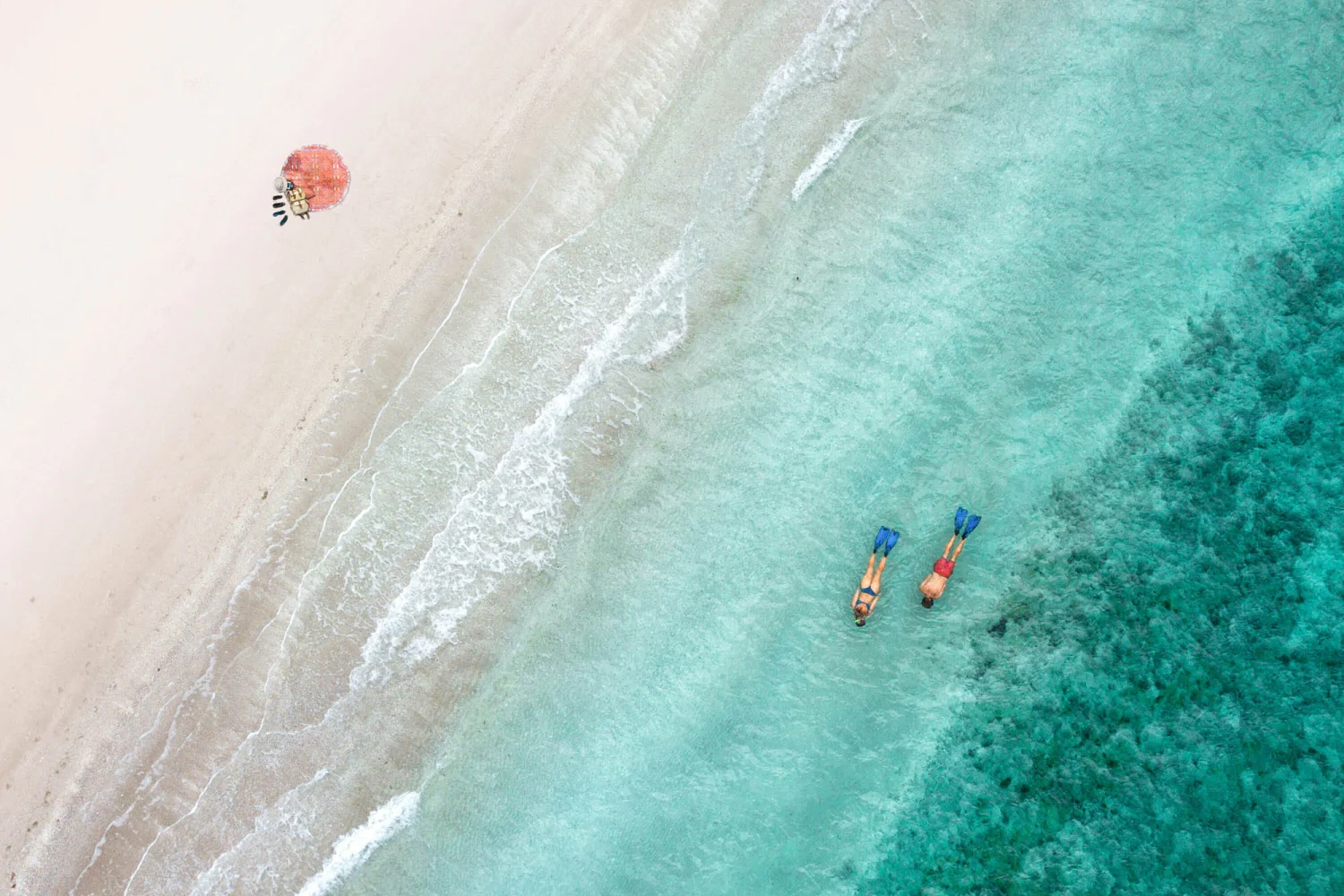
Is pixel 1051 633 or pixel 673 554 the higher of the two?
pixel 1051 633

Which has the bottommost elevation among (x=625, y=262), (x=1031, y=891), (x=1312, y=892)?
(x=1031, y=891)

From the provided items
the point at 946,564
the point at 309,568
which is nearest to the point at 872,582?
the point at 946,564

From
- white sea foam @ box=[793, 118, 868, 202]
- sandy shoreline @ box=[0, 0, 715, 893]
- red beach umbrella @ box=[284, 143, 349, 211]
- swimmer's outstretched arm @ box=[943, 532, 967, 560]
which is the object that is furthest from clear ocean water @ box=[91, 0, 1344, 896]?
red beach umbrella @ box=[284, 143, 349, 211]

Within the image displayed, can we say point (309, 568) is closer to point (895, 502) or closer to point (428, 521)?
point (428, 521)

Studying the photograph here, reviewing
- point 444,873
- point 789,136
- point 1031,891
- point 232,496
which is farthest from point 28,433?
point 1031,891

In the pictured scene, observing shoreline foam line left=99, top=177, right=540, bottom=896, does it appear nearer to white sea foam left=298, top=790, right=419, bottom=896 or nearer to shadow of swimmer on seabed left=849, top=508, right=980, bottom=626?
white sea foam left=298, top=790, right=419, bottom=896

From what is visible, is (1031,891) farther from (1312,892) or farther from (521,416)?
(521,416)
